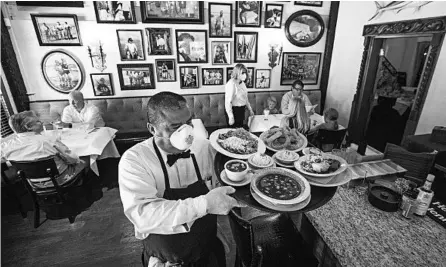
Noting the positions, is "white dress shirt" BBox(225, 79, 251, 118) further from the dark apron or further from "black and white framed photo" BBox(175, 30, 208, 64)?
the dark apron

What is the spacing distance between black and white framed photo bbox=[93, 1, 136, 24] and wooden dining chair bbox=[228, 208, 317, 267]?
5.10m

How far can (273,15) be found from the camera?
549 centimetres

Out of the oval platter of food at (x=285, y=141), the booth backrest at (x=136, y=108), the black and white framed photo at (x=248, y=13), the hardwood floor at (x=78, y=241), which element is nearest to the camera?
the oval platter of food at (x=285, y=141)

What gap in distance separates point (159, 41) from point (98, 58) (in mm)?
1479

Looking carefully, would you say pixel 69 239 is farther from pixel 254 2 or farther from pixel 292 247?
pixel 254 2

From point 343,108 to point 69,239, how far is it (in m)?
6.66

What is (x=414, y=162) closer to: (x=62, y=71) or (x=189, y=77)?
(x=189, y=77)

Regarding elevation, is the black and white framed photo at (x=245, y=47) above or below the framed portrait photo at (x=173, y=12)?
below

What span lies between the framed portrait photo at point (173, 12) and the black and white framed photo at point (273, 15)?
1.68 m

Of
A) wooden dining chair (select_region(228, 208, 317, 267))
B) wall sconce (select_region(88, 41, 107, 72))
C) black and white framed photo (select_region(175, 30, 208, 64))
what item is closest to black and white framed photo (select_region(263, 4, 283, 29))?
black and white framed photo (select_region(175, 30, 208, 64))

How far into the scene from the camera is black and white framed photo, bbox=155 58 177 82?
5.29 meters

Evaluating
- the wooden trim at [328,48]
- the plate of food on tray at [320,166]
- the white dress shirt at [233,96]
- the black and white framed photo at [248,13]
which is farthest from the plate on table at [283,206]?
the wooden trim at [328,48]

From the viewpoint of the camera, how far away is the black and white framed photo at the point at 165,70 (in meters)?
5.29

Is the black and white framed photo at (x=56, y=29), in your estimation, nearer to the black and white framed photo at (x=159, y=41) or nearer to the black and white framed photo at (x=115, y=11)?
the black and white framed photo at (x=115, y=11)
